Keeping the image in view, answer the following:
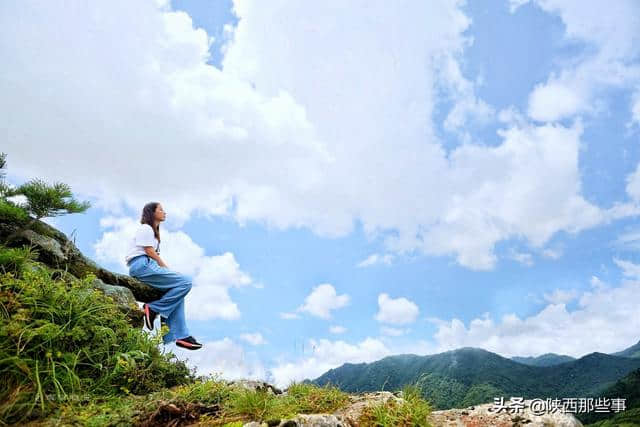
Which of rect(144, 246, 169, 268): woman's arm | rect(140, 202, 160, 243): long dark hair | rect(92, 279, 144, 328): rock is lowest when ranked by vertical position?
rect(92, 279, 144, 328): rock

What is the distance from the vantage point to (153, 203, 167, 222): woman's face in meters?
10.8

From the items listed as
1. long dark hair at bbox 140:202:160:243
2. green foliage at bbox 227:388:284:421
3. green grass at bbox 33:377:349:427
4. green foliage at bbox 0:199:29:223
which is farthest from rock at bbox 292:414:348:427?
green foliage at bbox 0:199:29:223

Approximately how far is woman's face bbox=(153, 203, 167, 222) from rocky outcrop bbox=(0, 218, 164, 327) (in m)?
1.54

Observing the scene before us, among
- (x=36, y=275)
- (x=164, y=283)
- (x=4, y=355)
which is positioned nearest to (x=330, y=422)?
(x=4, y=355)

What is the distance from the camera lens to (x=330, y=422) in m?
4.56

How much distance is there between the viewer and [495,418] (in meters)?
5.50

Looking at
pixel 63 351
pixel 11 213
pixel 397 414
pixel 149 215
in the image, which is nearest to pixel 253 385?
pixel 397 414

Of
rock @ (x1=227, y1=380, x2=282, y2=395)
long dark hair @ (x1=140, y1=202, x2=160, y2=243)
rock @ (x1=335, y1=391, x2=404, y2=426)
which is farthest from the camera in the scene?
long dark hair @ (x1=140, y1=202, x2=160, y2=243)

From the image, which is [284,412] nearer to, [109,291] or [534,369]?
[109,291]

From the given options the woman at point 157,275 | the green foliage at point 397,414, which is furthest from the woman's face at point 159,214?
the green foliage at point 397,414

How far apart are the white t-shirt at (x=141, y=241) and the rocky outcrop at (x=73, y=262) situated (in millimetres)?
589

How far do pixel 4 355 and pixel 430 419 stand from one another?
208 inches

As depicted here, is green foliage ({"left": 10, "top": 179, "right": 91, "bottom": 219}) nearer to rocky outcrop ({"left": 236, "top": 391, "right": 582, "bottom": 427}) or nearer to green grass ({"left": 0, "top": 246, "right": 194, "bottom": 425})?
green grass ({"left": 0, "top": 246, "right": 194, "bottom": 425})

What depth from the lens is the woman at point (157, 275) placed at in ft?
34.3
